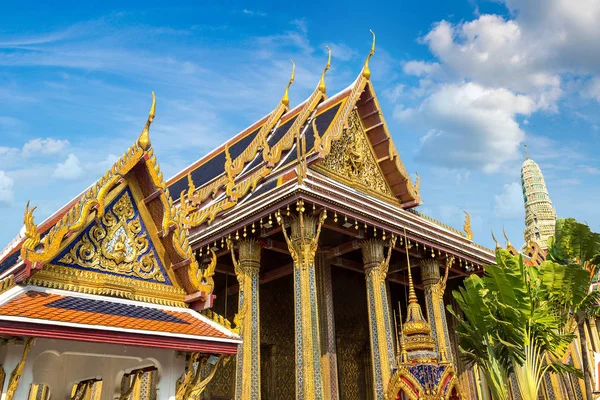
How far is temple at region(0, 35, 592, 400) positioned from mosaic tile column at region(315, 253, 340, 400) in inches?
1.0

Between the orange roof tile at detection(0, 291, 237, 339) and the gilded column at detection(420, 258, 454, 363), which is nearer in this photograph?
the orange roof tile at detection(0, 291, 237, 339)

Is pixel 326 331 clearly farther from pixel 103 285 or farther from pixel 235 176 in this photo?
pixel 103 285

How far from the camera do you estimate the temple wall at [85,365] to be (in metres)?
3.69

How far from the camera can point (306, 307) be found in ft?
29.2

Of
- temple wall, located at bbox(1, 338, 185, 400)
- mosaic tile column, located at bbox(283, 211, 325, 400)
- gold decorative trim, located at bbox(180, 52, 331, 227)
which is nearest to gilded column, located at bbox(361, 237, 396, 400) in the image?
mosaic tile column, located at bbox(283, 211, 325, 400)

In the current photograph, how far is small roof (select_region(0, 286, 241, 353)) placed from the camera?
3592 mm

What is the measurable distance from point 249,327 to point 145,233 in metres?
4.85

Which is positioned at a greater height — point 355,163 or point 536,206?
point 536,206

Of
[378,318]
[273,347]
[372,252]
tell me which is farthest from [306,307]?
[273,347]

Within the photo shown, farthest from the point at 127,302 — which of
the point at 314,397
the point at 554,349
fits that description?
the point at 554,349

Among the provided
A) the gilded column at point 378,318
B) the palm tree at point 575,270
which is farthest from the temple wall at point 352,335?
the palm tree at point 575,270

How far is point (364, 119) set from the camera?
1352 cm

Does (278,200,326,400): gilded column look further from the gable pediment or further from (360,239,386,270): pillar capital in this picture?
the gable pediment

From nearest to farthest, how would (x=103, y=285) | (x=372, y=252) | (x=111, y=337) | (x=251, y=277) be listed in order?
(x=111, y=337) < (x=103, y=285) < (x=251, y=277) < (x=372, y=252)
